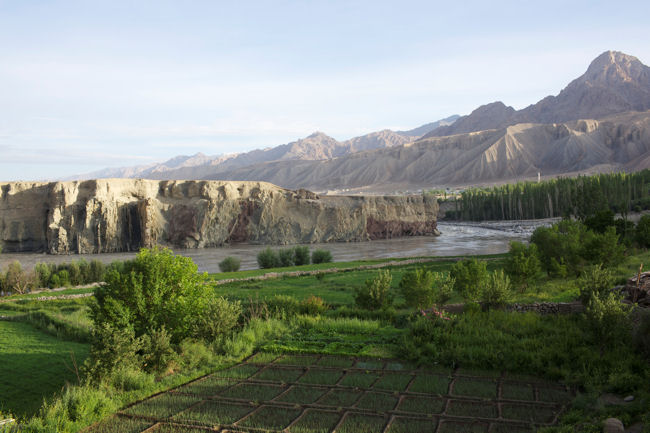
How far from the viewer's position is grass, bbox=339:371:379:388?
8.81 m

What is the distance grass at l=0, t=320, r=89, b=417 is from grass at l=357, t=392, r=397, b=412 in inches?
223

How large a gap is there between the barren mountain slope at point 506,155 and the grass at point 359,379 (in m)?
137

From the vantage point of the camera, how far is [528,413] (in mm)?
7328

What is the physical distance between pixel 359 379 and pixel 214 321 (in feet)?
15.3

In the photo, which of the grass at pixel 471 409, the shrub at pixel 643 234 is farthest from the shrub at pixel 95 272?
the shrub at pixel 643 234

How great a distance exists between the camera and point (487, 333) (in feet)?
34.8

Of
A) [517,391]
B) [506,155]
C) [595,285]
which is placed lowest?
[517,391]

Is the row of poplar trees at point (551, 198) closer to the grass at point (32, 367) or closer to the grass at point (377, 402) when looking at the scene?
the grass at point (377, 402)

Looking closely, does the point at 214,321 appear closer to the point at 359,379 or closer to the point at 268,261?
the point at 359,379

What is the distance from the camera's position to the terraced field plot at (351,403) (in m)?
7.15

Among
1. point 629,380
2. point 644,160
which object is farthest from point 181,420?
point 644,160

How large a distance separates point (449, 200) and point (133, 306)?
293ft

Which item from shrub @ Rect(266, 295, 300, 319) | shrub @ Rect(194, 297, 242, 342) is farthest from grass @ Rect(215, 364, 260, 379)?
shrub @ Rect(266, 295, 300, 319)

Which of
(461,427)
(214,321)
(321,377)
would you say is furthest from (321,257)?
(461,427)
